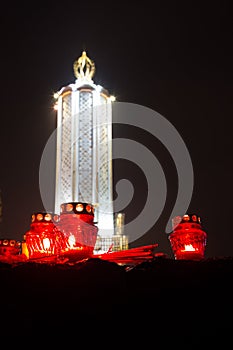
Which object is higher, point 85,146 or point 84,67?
point 84,67

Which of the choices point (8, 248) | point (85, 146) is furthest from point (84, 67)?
point (8, 248)

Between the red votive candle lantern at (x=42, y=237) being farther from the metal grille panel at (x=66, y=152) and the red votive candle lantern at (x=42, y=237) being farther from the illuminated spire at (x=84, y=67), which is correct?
the illuminated spire at (x=84, y=67)

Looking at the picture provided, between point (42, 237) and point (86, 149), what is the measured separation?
354 inches

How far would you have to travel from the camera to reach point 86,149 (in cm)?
1473

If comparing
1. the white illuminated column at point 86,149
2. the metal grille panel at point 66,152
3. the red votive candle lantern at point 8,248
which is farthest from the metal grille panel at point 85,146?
the red votive candle lantern at point 8,248

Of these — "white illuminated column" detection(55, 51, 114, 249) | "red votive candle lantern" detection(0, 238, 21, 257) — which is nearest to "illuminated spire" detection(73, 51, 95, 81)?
"white illuminated column" detection(55, 51, 114, 249)

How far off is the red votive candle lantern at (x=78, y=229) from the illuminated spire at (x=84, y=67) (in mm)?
11788

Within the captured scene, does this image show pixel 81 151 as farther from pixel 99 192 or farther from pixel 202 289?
pixel 202 289

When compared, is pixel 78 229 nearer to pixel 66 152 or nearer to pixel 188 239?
pixel 188 239

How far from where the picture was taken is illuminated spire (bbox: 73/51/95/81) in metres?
16.7

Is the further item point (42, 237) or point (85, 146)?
point (85, 146)

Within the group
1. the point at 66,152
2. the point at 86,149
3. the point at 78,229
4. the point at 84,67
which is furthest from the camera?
the point at 84,67

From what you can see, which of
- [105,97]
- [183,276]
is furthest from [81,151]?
[183,276]

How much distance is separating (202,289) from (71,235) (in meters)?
2.61
